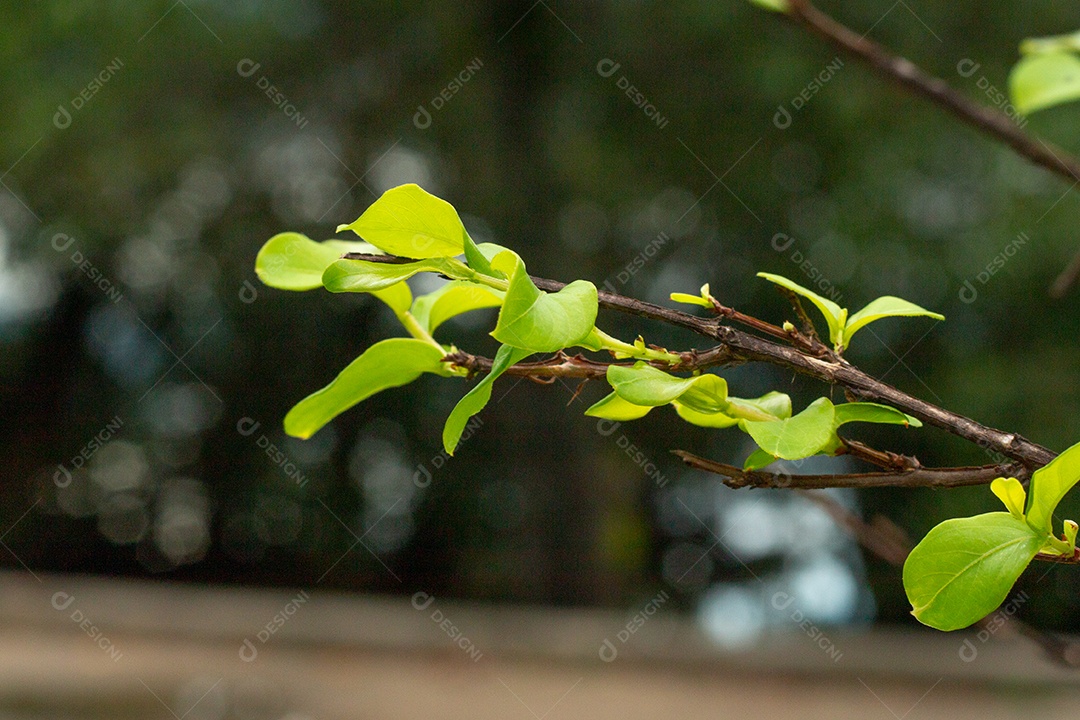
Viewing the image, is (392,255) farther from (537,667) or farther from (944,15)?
(944,15)

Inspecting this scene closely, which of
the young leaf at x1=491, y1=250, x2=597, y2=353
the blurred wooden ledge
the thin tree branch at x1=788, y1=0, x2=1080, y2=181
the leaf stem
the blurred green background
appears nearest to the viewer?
the young leaf at x1=491, y1=250, x2=597, y2=353

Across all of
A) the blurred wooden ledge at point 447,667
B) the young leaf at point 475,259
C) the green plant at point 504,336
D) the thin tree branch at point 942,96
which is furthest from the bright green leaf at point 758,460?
the blurred wooden ledge at point 447,667

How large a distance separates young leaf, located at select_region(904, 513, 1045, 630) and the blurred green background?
105 inches

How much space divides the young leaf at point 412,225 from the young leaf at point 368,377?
6cm

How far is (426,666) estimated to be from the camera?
A: 271 centimetres

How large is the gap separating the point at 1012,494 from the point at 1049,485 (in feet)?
0.07

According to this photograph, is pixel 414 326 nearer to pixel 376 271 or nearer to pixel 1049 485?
pixel 376 271

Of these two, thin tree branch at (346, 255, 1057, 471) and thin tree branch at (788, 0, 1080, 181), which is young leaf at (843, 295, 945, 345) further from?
thin tree branch at (788, 0, 1080, 181)

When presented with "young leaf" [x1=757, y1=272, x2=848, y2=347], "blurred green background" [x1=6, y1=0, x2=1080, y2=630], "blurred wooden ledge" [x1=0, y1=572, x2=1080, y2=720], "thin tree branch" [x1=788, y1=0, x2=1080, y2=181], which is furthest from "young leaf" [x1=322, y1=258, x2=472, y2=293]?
"blurred green background" [x1=6, y1=0, x2=1080, y2=630]

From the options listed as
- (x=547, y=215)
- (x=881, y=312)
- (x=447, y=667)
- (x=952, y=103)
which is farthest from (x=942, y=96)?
(x=547, y=215)

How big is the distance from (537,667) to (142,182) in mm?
2431

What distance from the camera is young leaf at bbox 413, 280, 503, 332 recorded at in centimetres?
31

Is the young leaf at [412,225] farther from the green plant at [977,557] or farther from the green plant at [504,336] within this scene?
the green plant at [977,557]

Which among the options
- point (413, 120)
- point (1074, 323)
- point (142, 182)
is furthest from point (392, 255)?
point (1074, 323)
